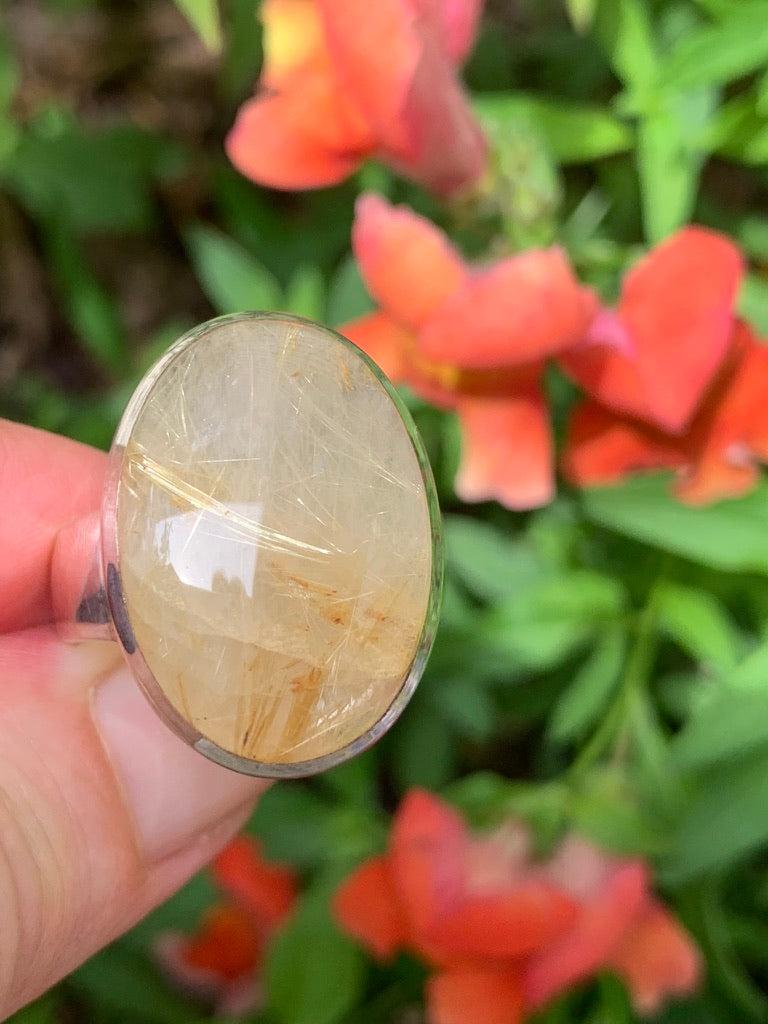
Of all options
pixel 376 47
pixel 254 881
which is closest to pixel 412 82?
pixel 376 47

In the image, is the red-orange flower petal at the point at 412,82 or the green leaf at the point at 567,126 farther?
the green leaf at the point at 567,126

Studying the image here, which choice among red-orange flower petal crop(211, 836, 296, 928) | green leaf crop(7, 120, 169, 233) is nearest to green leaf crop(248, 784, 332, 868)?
red-orange flower petal crop(211, 836, 296, 928)

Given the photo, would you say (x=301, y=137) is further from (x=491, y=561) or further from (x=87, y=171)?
(x=87, y=171)

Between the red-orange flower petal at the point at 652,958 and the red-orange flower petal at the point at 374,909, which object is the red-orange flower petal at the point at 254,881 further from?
the red-orange flower petal at the point at 652,958

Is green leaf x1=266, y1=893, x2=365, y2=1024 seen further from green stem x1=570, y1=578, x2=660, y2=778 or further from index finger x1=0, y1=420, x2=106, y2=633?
index finger x1=0, y1=420, x2=106, y2=633

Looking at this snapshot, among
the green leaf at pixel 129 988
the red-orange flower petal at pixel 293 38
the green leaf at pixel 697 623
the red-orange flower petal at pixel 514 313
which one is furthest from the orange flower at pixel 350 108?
the green leaf at pixel 129 988

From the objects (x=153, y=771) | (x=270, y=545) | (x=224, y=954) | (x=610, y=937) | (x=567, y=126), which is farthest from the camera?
(x=224, y=954)
